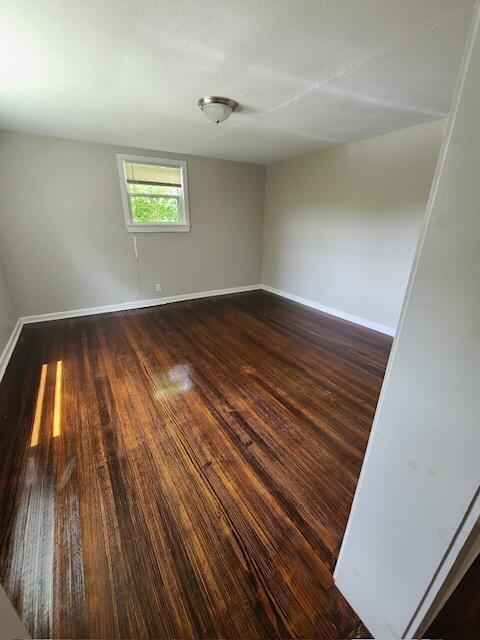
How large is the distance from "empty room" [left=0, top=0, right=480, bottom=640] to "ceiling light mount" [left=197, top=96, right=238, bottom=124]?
2 cm

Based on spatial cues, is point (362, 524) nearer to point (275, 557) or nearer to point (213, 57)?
point (275, 557)

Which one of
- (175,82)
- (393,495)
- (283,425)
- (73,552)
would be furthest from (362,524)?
(175,82)

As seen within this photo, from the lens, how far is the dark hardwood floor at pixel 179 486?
3.17ft

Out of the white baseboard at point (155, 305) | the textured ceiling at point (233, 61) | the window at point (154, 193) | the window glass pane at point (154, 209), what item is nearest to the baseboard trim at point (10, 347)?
the white baseboard at point (155, 305)

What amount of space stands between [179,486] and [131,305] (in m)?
3.26

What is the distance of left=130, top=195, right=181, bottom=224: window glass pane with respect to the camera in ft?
12.5

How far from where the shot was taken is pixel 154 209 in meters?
3.94

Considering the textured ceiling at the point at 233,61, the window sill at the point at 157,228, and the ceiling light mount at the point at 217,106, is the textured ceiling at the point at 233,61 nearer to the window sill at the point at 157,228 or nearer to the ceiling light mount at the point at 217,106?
the ceiling light mount at the point at 217,106

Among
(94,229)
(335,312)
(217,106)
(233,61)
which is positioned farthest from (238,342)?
→ (94,229)

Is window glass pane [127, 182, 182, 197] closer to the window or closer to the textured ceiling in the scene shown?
the window

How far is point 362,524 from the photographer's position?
2.72 ft

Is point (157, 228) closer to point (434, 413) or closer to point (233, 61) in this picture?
point (233, 61)

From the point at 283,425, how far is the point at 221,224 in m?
3.72

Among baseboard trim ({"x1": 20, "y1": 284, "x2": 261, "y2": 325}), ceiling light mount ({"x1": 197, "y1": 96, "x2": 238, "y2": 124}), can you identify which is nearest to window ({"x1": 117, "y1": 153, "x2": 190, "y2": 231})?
baseboard trim ({"x1": 20, "y1": 284, "x2": 261, "y2": 325})
